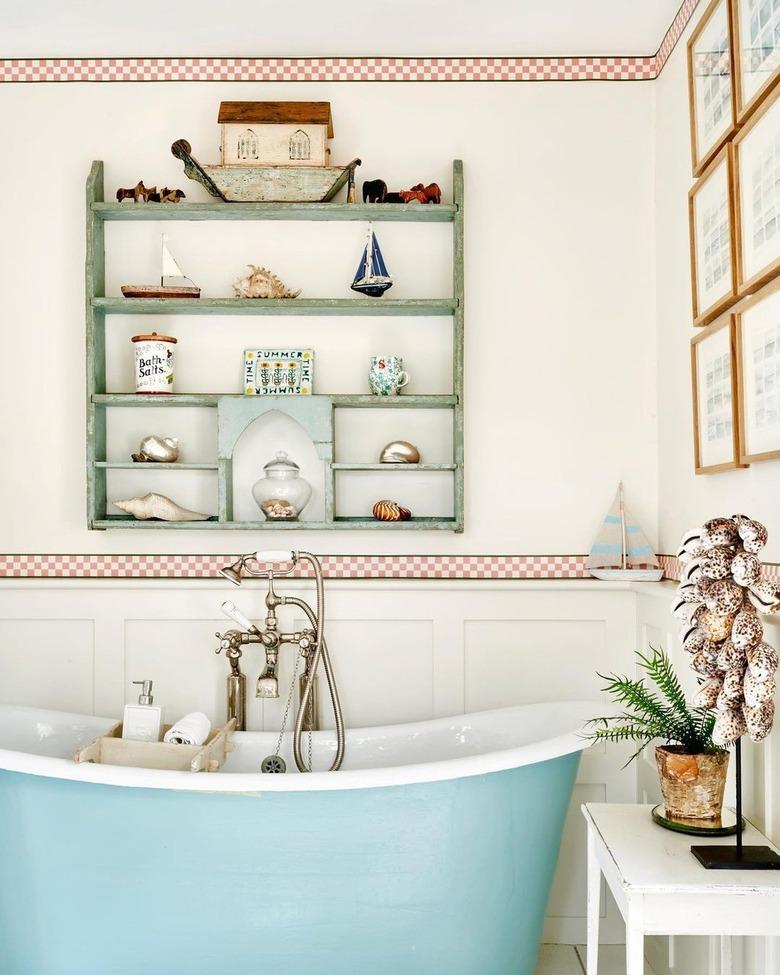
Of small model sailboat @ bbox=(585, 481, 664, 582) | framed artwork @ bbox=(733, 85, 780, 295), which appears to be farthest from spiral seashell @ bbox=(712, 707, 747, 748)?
small model sailboat @ bbox=(585, 481, 664, 582)

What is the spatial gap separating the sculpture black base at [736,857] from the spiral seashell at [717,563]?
0.48m

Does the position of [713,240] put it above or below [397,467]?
above

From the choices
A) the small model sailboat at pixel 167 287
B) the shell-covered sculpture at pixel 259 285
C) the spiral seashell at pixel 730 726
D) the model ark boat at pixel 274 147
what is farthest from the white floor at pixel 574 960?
the model ark boat at pixel 274 147

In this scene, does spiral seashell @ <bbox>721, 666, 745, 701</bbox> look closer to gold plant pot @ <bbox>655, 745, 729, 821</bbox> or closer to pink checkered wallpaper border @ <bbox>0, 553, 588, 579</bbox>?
gold plant pot @ <bbox>655, 745, 729, 821</bbox>

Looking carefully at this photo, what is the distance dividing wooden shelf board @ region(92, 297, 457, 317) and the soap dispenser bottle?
3.71 feet

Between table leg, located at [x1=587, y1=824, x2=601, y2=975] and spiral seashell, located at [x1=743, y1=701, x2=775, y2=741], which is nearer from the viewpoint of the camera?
spiral seashell, located at [x1=743, y1=701, x2=775, y2=741]

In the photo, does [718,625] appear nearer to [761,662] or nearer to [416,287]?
[761,662]

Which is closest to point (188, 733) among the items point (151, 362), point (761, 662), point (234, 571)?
point (234, 571)

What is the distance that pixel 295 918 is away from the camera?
1.98m

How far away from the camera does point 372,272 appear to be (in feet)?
8.70

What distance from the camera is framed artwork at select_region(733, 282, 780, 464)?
1756 mm

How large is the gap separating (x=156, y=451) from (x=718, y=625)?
176cm

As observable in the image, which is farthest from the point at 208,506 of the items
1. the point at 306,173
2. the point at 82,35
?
the point at 82,35

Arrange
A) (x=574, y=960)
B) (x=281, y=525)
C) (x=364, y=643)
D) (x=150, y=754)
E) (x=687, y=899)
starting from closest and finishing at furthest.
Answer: (x=687, y=899) < (x=150, y=754) < (x=574, y=960) < (x=281, y=525) < (x=364, y=643)
